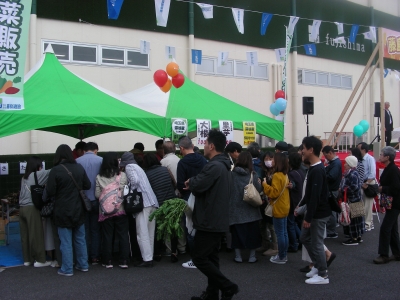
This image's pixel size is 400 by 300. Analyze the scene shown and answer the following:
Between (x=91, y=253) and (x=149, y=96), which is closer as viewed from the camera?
(x=91, y=253)

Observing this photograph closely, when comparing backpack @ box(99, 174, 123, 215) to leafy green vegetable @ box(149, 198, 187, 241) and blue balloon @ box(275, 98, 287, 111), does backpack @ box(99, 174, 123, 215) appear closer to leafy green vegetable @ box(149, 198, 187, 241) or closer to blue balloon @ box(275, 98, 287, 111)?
leafy green vegetable @ box(149, 198, 187, 241)

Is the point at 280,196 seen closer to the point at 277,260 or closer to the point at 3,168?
the point at 277,260

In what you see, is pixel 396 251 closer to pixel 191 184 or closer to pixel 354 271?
pixel 354 271

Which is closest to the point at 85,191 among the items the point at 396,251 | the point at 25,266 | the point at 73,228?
the point at 73,228

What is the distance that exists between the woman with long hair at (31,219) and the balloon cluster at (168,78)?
325 centimetres

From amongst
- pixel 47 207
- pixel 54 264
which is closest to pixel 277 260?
pixel 54 264

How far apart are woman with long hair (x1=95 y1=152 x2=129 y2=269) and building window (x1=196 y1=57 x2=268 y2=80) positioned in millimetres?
8460

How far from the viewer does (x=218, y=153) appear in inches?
184

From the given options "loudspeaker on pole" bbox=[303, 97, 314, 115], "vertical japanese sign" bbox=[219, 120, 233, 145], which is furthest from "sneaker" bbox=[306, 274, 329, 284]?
"loudspeaker on pole" bbox=[303, 97, 314, 115]

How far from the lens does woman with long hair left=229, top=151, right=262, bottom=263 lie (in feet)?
20.7

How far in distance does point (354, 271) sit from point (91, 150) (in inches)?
163

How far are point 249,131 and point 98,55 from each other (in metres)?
5.85

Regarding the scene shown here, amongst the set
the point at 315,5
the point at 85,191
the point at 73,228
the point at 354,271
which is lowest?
the point at 354,271

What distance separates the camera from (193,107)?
8766mm
